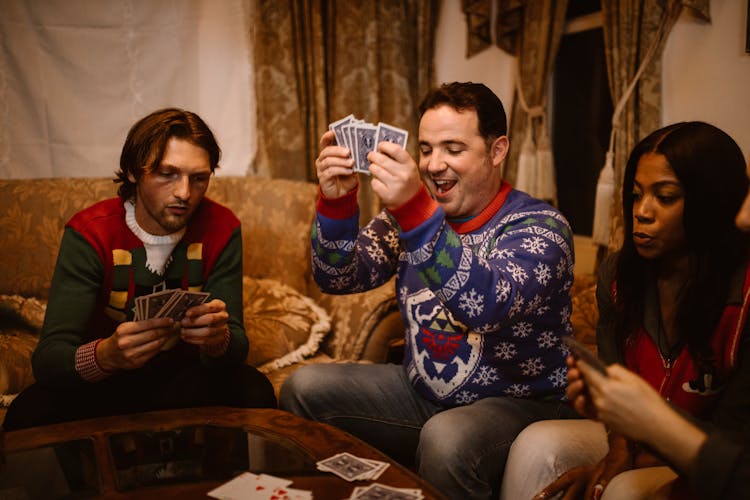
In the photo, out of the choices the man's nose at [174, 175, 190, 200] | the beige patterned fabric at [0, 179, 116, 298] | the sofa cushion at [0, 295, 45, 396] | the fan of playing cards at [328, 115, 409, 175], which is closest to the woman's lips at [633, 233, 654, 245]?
the fan of playing cards at [328, 115, 409, 175]

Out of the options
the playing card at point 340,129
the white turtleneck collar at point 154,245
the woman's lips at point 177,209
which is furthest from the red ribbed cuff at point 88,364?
the playing card at point 340,129

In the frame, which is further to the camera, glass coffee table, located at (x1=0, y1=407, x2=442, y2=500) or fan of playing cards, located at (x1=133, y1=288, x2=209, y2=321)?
fan of playing cards, located at (x1=133, y1=288, x2=209, y2=321)

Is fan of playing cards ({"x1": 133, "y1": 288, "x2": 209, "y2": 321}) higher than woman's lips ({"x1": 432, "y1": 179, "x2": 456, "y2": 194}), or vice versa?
woman's lips ({"x1": 432, "y1": 179, "x2": 456, "y2": 194})

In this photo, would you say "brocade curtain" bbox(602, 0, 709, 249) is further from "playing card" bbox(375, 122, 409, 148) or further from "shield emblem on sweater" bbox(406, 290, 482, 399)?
"playing card" bbox(375, 122, 409, 148)

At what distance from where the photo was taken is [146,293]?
194 cm

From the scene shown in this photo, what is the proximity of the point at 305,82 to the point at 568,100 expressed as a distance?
1425 mm

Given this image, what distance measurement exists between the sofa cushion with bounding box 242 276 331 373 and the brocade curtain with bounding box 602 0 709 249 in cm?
124

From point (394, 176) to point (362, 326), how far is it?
111 centimetres

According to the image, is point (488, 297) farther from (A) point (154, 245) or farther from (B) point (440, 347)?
(A) point (154, 245)

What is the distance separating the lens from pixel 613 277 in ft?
5.45

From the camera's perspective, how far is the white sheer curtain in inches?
124

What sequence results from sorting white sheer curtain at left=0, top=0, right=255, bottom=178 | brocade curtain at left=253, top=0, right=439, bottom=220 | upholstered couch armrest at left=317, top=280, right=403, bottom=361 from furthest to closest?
1. brocade curtain at left=253, top=0, right=439, bottom=220
2. white sheer curtain at left=0, top=0, right=255, bottom=178
3. upholstered couch armrest at left=317, top=280, right=403, bottom=361

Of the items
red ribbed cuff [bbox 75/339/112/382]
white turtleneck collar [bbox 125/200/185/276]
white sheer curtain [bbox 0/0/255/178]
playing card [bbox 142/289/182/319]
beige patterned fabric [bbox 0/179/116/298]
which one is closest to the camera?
playing card [bbox 142/289/182/319]

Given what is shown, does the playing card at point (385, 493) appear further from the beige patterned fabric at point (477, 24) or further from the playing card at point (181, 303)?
the beige patterned fabric at point (477, 24)
